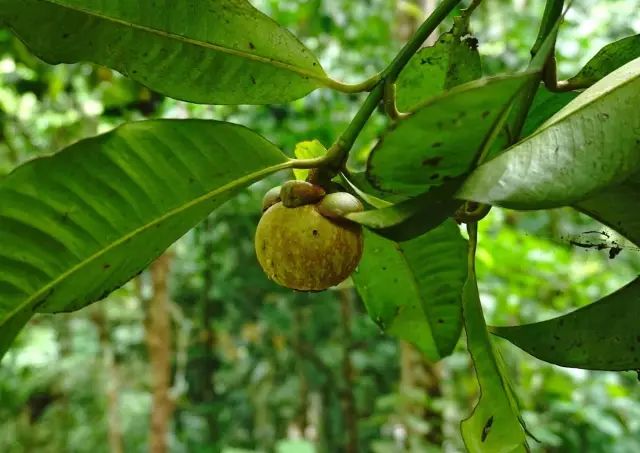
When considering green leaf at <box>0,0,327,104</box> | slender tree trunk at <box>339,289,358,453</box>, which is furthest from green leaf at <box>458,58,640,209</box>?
slender tree trunk at <box>339,289,358,453</box>

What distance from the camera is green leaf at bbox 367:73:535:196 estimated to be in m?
0.33

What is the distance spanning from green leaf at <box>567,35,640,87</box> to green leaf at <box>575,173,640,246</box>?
8cm

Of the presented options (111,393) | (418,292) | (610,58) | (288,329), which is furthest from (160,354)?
(610,58)

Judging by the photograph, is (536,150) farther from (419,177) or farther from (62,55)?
(62,55)

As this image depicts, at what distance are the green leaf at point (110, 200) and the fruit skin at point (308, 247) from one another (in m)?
0.04

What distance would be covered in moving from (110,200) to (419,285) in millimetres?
278

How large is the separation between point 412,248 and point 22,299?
0.30 metres

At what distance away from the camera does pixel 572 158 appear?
0.33m

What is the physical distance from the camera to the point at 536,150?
0.33m

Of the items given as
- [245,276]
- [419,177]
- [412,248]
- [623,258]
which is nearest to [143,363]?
[245,276]

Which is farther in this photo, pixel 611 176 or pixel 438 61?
pixel 438 61

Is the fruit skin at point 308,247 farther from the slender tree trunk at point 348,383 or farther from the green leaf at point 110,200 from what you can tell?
the slender tree trunk at point 348,383

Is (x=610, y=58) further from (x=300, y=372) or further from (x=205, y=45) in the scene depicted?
(x=300, y=372)

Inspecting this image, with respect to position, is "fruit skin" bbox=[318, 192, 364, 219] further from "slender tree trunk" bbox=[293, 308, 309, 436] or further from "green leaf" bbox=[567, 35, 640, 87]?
"slender tree trunk" bbox=[293, 308, 309, 436]
